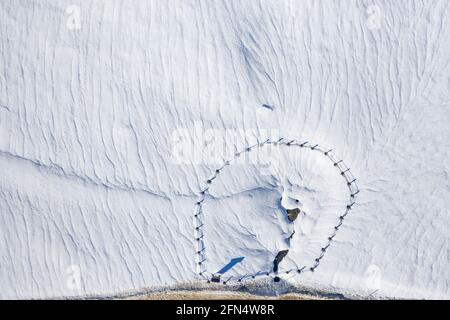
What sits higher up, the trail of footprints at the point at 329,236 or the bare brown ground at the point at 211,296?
the trail of footprints at the point at 329,236

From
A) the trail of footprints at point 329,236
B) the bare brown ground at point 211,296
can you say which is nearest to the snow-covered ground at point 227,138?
the trail of footprints at point 329,236

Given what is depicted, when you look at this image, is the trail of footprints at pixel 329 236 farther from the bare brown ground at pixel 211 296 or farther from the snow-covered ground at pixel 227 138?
the bare brown ground at pixel 211 296

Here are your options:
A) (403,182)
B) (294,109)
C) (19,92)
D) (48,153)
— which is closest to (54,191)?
(48,153)

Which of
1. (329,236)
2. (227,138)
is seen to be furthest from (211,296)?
A: (227,138)

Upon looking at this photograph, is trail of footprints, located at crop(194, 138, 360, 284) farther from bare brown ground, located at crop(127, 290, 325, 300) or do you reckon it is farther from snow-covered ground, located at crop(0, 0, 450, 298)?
bare brown ground, located at crop(127, 290, 325, 300)

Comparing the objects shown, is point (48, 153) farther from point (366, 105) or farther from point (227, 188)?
point (366, 105)

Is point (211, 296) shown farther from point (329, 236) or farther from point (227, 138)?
point (227, 138)
